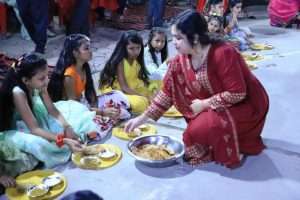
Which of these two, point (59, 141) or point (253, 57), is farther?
point (253, 57)

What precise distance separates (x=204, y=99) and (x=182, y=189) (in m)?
0.47

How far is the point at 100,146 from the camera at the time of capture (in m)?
2.29

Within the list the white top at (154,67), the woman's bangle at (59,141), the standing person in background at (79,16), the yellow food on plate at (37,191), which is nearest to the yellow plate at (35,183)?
the yellow food on plate at (37,191)

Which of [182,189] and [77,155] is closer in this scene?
[182,189]

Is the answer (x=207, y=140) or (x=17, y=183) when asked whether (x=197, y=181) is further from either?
(x=17, y=183)

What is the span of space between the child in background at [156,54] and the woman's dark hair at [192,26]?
1.10 meters

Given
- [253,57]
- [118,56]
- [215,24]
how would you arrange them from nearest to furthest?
[118,56], [215,24], [253,57]

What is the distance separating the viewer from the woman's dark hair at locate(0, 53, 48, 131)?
211 cm

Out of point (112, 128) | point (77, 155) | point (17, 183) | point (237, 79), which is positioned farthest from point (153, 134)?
point (17, 183)

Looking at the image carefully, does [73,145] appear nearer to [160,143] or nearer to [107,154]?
Result: [107,154]

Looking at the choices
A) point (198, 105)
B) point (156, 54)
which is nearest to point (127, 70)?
point (156, 54)

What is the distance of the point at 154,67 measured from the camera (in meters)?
3.28

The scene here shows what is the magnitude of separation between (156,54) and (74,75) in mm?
1007

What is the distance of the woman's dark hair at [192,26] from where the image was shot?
6.53ft
